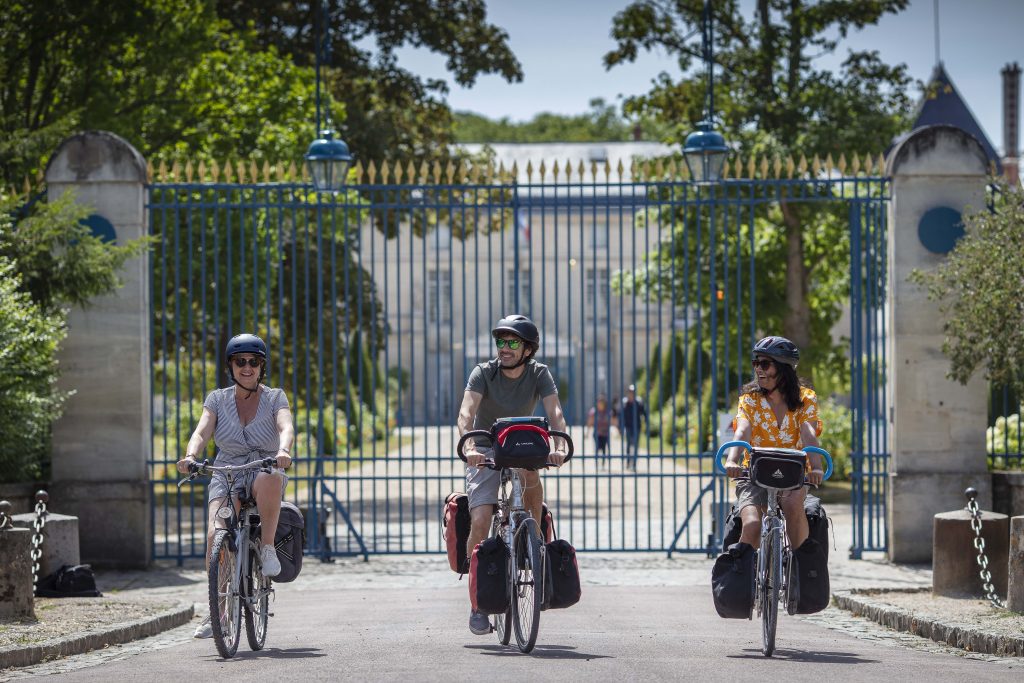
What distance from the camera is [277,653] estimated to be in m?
8.66

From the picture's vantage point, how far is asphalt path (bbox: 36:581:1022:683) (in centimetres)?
757

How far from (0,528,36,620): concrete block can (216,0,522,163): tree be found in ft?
59.2

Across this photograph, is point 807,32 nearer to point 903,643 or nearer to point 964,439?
point 964,439

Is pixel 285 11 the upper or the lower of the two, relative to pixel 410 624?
upper

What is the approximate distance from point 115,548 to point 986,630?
764 centimetres

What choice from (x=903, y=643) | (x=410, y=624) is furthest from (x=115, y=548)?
(x=903, y=643)

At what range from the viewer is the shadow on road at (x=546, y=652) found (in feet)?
26.9

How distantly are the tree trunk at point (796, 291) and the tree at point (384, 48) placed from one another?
6414 mm

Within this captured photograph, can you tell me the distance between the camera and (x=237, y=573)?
8.38 metres

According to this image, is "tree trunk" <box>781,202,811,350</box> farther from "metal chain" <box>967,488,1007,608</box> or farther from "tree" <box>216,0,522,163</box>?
"metal chain" <box>967,488,1007,608</box>

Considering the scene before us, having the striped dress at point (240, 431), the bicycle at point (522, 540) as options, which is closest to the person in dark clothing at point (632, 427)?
the striped dress at point (240, 431)

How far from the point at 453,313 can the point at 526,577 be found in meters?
17.9

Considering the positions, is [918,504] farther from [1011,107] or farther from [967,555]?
[1011,107]

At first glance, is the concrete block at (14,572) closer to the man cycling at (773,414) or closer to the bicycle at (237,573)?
the bicycle at (237,573)
